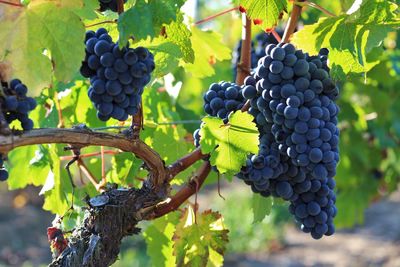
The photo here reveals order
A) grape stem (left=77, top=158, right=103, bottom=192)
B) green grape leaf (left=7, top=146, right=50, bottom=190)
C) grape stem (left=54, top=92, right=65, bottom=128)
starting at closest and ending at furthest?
grape stem (left=77, top=158, right=103, bottom=192)
grape stem (left=54, top=92, right=65, bottom=128)
green grape leaf (left=7, top=146, right=50, bottom=190)

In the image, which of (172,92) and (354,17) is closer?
(354,17)

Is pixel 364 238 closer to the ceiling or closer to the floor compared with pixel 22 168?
closer to the floor

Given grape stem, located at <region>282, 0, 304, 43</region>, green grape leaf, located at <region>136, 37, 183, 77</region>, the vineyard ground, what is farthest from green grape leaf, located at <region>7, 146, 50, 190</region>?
the vineyard ground

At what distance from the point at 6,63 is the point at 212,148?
538mm

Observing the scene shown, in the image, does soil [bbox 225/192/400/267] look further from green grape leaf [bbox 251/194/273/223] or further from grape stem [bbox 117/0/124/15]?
grape stem [bbox 117/0/124/15]

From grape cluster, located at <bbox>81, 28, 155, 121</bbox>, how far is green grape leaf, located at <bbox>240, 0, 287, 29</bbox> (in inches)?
14.3

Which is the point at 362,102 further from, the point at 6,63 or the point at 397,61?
the point at 6,63

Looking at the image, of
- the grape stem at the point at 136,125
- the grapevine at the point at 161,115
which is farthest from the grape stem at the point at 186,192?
the grape stem at the point at 136,125

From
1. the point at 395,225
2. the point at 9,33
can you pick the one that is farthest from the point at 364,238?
the point at 9,33

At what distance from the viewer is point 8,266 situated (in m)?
7.10

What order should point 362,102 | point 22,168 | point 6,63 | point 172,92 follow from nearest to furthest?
point 6,63
point 22,168
point 172,92
point 362,102

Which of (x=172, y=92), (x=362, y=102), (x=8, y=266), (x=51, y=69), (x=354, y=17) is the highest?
(x=354, y=17)

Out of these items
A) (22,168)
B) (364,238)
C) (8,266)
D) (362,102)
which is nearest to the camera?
(22,168)

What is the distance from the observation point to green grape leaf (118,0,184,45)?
1.28 metres
